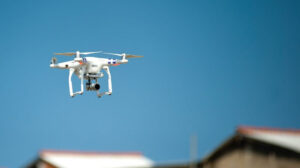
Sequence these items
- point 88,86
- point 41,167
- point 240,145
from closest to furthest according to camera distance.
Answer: point 240,145
point 88,86
point 41,167

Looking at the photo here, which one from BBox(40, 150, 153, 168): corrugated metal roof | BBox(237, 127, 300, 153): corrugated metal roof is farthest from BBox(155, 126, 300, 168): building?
BBox(40, 150, 153, 168): corrugated metal roof

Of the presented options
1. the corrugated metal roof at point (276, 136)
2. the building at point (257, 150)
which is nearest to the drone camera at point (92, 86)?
the building at point (257, 150)

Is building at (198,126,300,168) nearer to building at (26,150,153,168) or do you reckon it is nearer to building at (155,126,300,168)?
building at (155,126,300,168)

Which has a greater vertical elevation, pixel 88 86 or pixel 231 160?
pixel 88 86

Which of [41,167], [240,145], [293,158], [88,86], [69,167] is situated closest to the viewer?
[293,158]

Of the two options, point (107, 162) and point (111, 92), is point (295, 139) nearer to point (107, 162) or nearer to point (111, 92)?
point (111, 92)

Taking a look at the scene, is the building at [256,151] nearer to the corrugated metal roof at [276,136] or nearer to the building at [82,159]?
the corrugated metal roof at [276,136]

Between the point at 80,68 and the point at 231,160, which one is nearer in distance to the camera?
the point at 231,160

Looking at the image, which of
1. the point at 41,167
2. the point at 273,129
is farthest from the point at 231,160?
the point at 41,167
